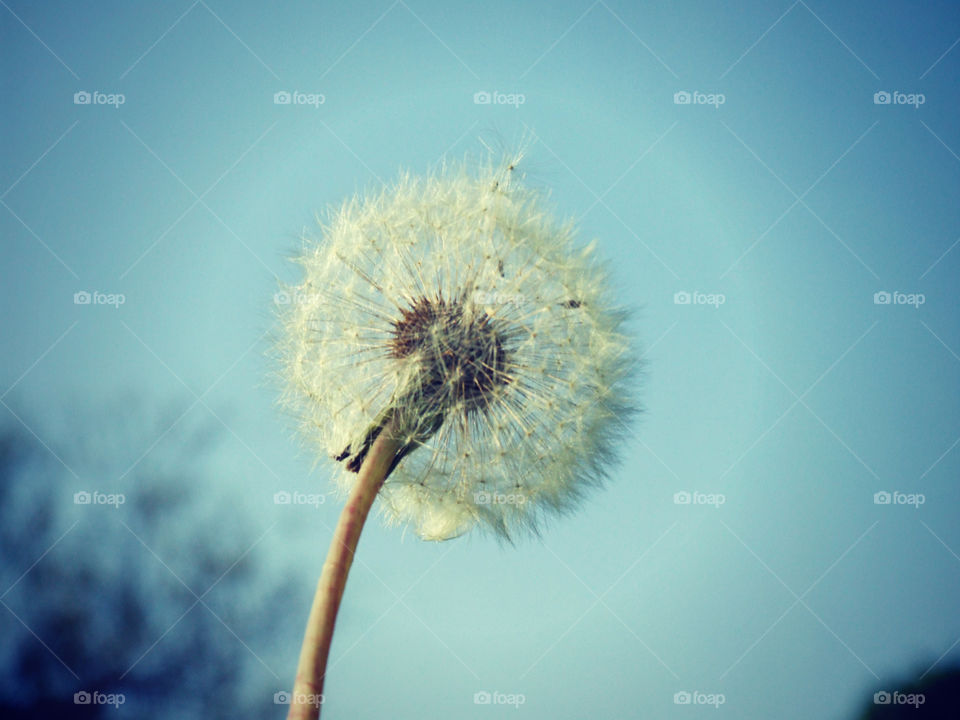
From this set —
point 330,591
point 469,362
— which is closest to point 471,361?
point 469,362

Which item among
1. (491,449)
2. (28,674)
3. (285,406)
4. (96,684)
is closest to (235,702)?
(96,684)

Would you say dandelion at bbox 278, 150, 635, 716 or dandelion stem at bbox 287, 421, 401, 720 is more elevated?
dandelion at bbox 278, 150, 635, 716

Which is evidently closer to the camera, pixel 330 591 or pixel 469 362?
pixel 330 591

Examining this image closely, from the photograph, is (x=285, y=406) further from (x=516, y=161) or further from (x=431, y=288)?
(x=516, y=161)

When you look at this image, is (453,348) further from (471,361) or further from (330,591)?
(330,591)

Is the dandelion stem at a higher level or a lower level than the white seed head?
lower

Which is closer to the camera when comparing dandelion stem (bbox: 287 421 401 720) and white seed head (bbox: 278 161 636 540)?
dandelion stem (bbox: 287 421 401 720)
